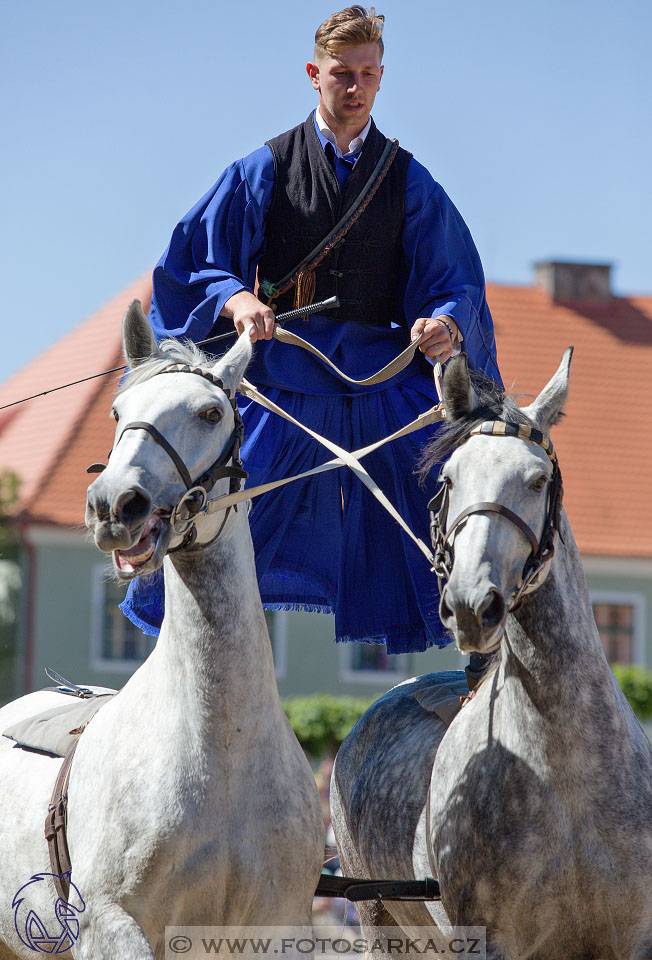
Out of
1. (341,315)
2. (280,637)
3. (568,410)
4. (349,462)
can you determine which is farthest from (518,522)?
(568,410)

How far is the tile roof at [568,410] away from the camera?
22.1 metres

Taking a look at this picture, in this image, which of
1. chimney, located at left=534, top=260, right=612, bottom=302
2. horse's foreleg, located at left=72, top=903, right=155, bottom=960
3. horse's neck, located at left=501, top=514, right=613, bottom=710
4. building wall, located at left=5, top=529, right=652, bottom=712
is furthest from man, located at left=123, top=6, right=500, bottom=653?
chimney, located at left=534, top=260, right=612, bottom=302

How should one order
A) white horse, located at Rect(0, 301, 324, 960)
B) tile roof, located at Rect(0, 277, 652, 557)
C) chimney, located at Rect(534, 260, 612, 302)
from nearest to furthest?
1. white horse, located at Rect(0, 301, 324, 960)
2. tile roof, located at Rect(0, 277, 652, 557)
3. chimney, located at Rect(534, 260, 612, 302)

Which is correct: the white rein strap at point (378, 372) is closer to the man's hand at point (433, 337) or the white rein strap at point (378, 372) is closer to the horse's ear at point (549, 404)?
the man's hand at point (433, 337)

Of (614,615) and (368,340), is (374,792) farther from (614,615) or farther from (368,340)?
(614,615)

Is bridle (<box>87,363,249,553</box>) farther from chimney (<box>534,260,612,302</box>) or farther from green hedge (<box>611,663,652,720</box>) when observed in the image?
chimney (<box>534,260,612,302</box>)

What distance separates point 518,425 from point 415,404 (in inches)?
53.6

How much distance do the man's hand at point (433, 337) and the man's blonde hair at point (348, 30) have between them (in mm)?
1143

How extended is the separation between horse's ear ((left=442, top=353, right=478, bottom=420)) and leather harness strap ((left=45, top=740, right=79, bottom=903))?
1.70 metres

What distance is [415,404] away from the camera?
17.6 ft

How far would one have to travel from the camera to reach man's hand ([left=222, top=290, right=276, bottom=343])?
4621 mm

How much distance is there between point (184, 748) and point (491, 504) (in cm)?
116

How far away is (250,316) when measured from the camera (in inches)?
183

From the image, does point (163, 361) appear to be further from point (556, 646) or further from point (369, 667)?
point (369, 667)
